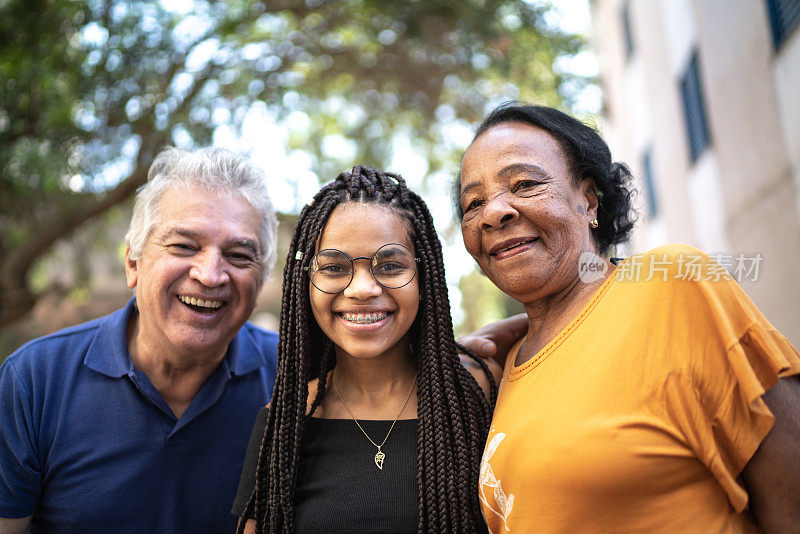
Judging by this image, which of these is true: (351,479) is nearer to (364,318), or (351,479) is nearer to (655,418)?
(364,318)

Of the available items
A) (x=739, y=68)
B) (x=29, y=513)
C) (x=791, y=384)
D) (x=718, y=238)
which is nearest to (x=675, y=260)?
(x=791, y=384)

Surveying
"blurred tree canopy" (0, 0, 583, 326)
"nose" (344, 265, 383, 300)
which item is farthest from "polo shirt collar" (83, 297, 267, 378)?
"blurred tree canopy" (0, 0, 583, 326)

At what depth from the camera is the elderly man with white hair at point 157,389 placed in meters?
2.78

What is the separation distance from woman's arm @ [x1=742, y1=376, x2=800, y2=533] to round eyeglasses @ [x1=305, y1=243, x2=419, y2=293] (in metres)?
1.29

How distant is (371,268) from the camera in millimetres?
2398

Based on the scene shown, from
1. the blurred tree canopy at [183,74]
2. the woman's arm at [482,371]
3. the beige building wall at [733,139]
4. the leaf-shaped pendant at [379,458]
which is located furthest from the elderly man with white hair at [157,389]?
the blurred tree canopy at [183,74]

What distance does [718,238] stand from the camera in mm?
7090

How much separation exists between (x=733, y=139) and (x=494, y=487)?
5000 millimetres

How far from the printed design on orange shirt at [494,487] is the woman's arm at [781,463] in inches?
28.5

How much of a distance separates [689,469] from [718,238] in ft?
19.9

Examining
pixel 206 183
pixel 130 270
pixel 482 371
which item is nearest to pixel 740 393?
pixel 482 371

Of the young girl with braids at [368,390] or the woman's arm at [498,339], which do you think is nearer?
the young girl with braids at [368,390]

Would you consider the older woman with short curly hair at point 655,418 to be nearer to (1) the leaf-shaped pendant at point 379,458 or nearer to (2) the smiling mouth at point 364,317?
(1) the leaf-shaped pendant at point 379,458

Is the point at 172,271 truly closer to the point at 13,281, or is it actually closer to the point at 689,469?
the point at 689,469
